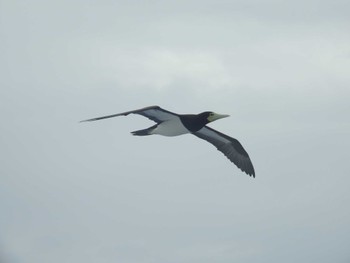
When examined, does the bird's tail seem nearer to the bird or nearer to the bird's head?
the bird

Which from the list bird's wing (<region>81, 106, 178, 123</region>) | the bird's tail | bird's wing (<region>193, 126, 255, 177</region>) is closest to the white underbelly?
the bird's tail

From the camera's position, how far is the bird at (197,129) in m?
43.0

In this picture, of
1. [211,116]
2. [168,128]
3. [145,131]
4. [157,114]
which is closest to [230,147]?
[211,116]

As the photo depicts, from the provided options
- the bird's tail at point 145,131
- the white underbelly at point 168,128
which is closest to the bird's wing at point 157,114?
the white underbelly at point 168,128

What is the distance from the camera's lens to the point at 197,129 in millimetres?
45719

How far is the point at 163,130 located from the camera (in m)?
43.8

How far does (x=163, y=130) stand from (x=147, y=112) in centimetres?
161

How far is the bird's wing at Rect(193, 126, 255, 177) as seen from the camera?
1956 inches

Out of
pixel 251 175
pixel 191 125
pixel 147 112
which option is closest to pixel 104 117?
pixel 147 112

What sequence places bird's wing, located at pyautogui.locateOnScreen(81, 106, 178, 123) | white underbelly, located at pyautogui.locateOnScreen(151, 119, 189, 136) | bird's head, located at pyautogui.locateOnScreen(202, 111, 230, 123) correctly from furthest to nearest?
bird's head, located at pyautogui.locateOnScreen(202, 111, 230, 123) < white underbelly, located at pyautogui.locateOnScreen(151, 119, 189, 136) < bird's wing, located at pyautogui.locateOnScreen(81, 106, 178, 123)

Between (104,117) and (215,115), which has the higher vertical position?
(215,115)

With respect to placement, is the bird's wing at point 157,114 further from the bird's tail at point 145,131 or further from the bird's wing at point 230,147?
the bird's wing at point 230,147

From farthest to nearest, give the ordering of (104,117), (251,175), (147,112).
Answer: (251,175)
(147,112)
(104,117)

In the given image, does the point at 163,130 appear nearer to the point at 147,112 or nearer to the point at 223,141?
the point at 147,112
